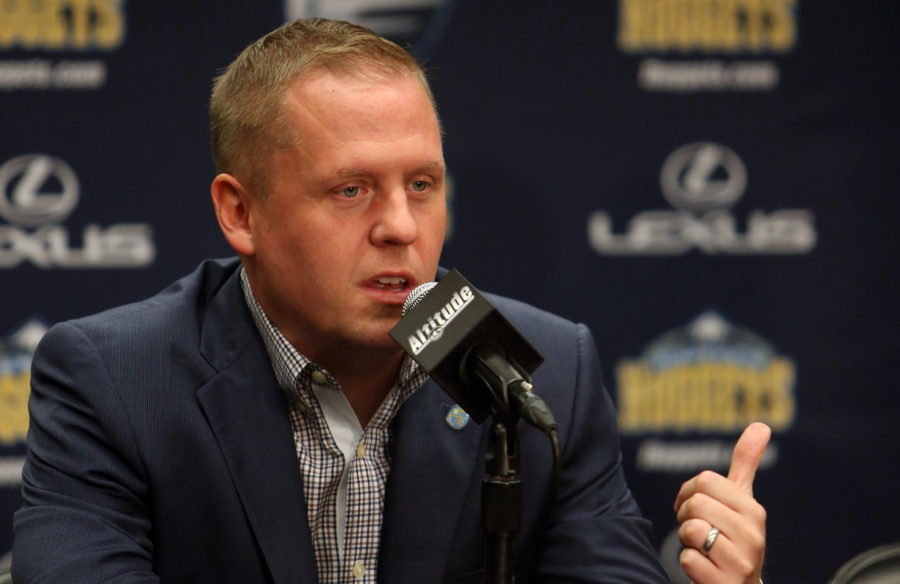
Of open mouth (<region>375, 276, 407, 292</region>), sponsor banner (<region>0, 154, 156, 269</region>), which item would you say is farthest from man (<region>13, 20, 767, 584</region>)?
sponsor banner (<region>0, 154, 156, 269</region>)

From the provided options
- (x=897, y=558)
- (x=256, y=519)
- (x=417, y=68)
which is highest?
(x=417, y=68)

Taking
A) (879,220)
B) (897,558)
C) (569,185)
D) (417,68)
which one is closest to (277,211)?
(417,68)

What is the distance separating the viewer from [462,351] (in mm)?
1445

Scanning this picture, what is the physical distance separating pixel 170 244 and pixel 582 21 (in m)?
1.46

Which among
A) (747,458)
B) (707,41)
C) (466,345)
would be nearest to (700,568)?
(747,458)

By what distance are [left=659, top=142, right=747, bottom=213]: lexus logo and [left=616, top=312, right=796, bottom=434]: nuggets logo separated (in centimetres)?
37

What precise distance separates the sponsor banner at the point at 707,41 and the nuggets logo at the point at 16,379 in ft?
6.67

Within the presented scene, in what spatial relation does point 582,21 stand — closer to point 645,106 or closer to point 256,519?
point 645,106

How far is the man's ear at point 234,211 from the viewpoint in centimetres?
203

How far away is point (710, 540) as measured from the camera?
1.71m

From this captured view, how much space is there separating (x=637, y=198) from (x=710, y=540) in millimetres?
1824

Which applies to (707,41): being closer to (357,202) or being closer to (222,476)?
(357,202)

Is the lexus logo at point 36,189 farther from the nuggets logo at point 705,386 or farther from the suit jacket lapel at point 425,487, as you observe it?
the nuggets logo at point 705,386

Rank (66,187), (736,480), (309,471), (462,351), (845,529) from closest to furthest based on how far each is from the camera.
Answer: (462,351), (736,480), (309,471), (66,187), (845,529)
